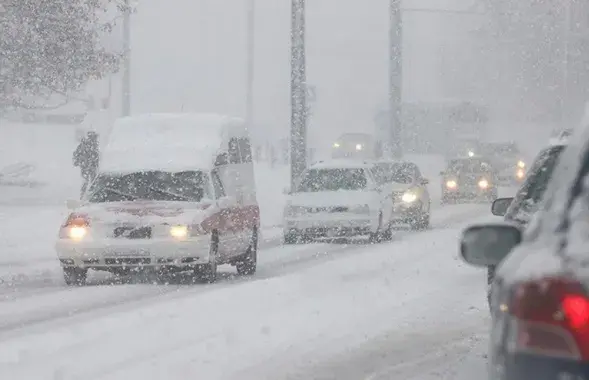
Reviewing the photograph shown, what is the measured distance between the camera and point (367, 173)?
26594mm

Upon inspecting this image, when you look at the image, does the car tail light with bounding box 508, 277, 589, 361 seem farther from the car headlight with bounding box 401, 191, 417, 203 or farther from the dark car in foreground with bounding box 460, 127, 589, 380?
the car headlight with bounding box 401, 191, 417, 203

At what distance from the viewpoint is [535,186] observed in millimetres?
9406

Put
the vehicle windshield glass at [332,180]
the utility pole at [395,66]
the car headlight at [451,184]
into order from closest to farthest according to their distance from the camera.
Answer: the vehicle windshield glass at [332,180], the car headlight at [451,184], the utility pole at [395,66]

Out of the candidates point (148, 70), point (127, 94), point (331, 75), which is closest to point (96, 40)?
point (127, 94)

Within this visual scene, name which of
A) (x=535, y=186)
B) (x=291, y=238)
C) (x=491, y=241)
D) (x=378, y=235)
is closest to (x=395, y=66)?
(x=378, y=235)

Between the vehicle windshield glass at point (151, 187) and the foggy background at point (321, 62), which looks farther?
the foggy background at point (321, 62)

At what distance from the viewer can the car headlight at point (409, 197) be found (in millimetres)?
30000

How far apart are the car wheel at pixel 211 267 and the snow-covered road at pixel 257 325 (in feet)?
0.66

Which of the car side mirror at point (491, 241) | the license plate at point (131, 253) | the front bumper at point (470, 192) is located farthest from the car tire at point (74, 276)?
the front bumper at point (470, 192)

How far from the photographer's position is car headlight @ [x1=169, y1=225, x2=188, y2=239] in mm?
16297

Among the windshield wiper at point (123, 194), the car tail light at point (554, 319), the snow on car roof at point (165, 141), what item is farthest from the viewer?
the snow on car roof at point (165, 141)

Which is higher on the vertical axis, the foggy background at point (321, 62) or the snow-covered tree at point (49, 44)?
the foggy background at point (321, 62)

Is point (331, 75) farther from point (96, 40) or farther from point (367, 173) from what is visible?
point (367, 173)

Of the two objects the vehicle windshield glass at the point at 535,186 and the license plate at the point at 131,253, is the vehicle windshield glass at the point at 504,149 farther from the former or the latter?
the vehicle windshield glass at the point at 535,186
